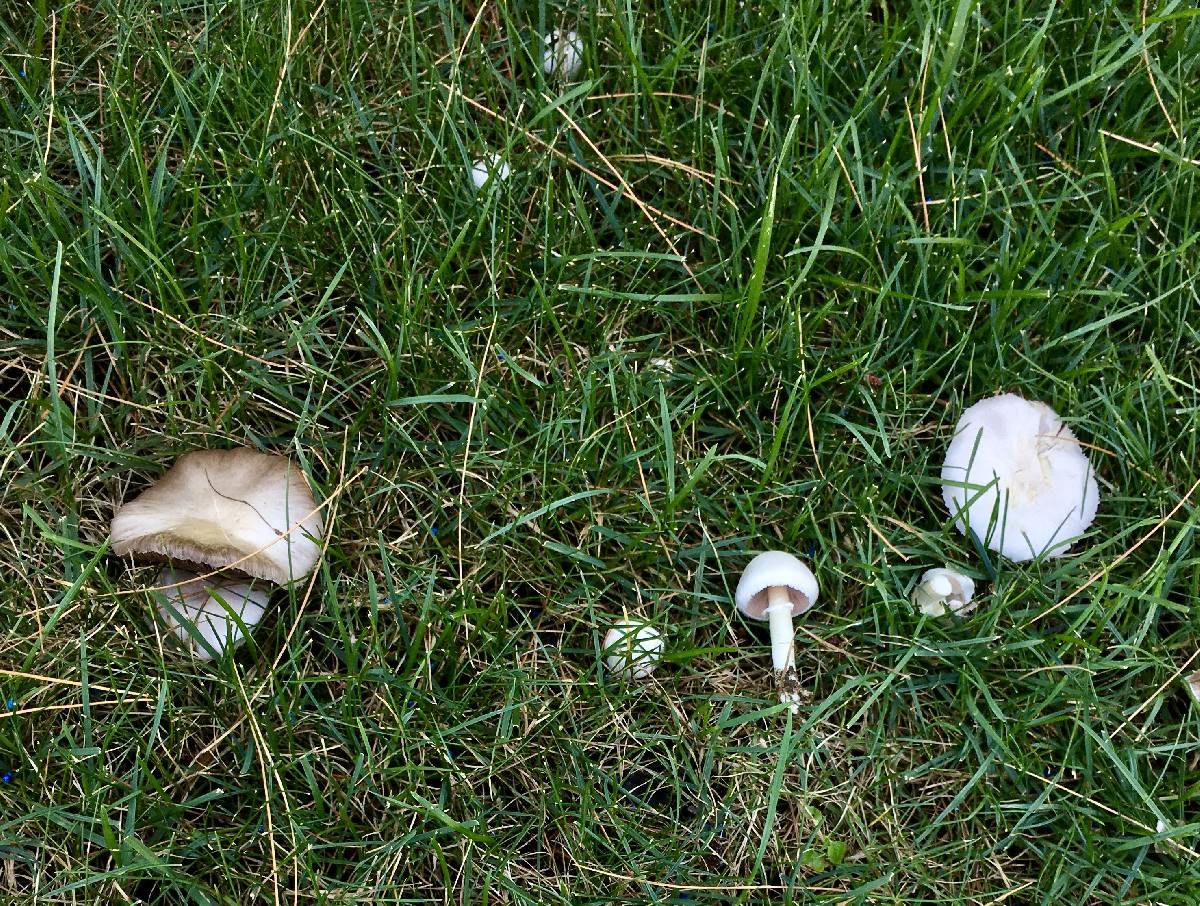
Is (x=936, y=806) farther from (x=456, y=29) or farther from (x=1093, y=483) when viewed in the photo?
(x=456, y=29)

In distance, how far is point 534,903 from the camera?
6.93ft

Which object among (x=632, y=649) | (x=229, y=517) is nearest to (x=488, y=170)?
(x=229, y=517)

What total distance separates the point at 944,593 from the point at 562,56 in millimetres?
1584

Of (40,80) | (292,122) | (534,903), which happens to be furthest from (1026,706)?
(40,80)

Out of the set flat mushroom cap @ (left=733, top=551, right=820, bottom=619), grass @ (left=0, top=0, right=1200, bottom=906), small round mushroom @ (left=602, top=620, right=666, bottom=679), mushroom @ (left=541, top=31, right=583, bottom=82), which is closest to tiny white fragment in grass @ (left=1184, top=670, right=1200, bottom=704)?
grass @ (left=0, top=0, right=1200, bottom=906)

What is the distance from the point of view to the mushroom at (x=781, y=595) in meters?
2.25

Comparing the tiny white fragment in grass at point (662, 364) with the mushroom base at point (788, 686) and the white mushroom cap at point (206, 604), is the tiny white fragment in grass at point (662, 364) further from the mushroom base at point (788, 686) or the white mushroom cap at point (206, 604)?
the white mushroom cap at point (206, 604)

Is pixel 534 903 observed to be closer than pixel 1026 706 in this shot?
Yes

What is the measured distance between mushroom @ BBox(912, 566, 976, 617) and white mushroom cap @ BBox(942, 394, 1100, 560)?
4.1 inches

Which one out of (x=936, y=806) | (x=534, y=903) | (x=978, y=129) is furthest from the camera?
(x=978, y=129)

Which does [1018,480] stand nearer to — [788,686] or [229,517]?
[788,686]

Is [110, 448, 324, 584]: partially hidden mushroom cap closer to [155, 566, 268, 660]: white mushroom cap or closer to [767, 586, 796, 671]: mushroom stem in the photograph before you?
[155, 566, 268, 660]: white mushroom cap

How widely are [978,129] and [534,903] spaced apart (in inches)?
79.3

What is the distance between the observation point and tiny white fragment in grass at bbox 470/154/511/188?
253cm
